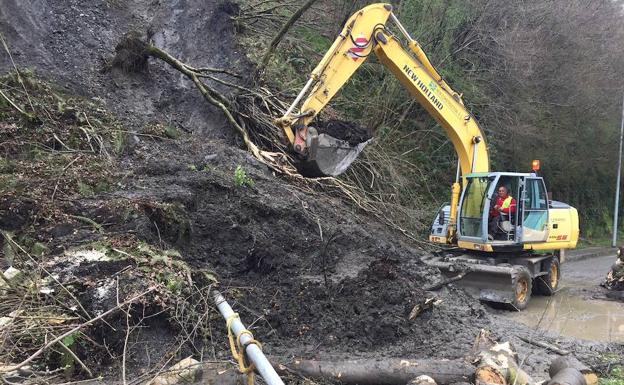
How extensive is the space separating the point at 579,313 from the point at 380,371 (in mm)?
5678

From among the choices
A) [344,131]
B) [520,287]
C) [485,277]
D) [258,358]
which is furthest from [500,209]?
[258,358]

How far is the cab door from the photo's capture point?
9047 millimetres

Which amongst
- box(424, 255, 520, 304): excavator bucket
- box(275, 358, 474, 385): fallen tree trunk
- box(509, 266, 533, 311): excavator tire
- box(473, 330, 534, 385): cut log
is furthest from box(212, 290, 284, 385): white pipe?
box(509, 266, 533, 311): excavator tire

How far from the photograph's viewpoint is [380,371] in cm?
436

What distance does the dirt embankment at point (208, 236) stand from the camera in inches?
193

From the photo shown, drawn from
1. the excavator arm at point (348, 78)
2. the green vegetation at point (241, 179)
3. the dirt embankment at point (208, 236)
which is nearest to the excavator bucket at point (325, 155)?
the excavator arm at point (348, 78)

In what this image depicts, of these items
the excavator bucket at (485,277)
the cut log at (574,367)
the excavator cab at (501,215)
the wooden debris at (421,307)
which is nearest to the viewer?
the cut log at (574,367)

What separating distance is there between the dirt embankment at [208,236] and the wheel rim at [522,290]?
205cm

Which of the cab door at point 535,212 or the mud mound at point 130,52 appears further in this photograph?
the cab door at point 535,212

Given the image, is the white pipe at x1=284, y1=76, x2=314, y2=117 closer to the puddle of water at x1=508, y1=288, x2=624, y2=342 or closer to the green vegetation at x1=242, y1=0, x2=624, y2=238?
the green vegetation at x1=242, y1=0, x2=624, y2=238

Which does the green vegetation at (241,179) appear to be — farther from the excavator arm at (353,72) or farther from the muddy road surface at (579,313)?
the muddy road surface at (579,313)

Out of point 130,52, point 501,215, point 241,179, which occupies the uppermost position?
point 130,52

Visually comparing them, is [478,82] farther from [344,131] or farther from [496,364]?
[496,364]

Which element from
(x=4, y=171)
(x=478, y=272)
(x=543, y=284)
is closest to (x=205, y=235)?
(x=4, y=171)
